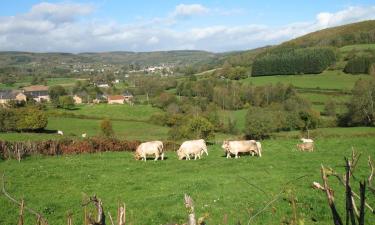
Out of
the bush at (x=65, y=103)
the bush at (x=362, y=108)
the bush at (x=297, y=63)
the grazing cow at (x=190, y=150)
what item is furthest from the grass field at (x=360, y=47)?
the grazing cow at (x=190, y=150)

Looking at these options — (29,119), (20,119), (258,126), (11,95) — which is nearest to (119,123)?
(29,119)

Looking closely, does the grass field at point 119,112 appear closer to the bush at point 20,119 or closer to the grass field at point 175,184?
the bush at point 20,119

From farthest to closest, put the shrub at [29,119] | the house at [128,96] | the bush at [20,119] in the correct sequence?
the house at [128,96] → the shrub at [29,119] → the bush at [20,119]

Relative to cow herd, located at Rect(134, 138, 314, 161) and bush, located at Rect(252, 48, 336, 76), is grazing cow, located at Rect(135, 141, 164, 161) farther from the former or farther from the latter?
bush, located at Rect(252, 48, 336, 76)

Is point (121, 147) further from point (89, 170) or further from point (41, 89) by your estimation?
point (41, 89)

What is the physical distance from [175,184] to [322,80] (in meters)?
107

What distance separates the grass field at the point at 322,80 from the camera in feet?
354

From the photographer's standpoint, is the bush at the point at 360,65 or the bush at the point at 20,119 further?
the bush at the point at 360,65

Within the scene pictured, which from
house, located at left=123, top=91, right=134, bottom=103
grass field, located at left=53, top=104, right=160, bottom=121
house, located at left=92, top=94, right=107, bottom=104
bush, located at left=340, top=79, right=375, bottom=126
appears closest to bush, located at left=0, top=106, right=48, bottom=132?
grass field, located at left=53, top=104, right=160, bottom=121

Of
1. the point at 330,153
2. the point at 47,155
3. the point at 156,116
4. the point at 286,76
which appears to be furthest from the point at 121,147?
the point at 286,76

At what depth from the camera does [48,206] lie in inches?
575

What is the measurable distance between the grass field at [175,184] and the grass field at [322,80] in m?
84.8

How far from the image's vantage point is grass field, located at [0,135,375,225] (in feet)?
42.8

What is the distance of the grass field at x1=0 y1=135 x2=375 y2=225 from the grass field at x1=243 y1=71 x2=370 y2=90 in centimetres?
8484
